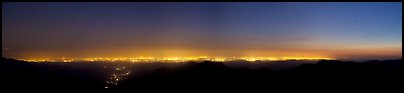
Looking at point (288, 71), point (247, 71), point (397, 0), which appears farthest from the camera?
point (247, 71)

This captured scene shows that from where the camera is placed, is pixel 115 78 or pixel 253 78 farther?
pixel 115 78

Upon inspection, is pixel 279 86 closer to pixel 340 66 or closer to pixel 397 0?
pixel 340 66

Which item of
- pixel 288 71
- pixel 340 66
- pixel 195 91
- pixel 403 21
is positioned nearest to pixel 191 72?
pixel 288 71

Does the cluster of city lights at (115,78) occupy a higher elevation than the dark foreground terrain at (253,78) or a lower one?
lower

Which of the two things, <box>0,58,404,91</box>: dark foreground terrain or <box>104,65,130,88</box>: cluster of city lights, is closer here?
<box>0,58,404,91</box>: dark foreground terrain

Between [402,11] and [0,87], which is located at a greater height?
[402,11]

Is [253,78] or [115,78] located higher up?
[253,78]

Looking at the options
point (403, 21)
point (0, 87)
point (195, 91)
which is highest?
point (403, 21)

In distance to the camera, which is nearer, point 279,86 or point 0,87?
point 0,87

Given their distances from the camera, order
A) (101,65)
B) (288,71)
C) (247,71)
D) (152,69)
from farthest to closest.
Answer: (101,65) < (152,69) < (247,71) < (288,71)

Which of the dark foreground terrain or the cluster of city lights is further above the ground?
the dark foreground terrain

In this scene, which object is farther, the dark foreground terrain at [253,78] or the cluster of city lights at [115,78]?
the cluster of city lights at [115,78]
